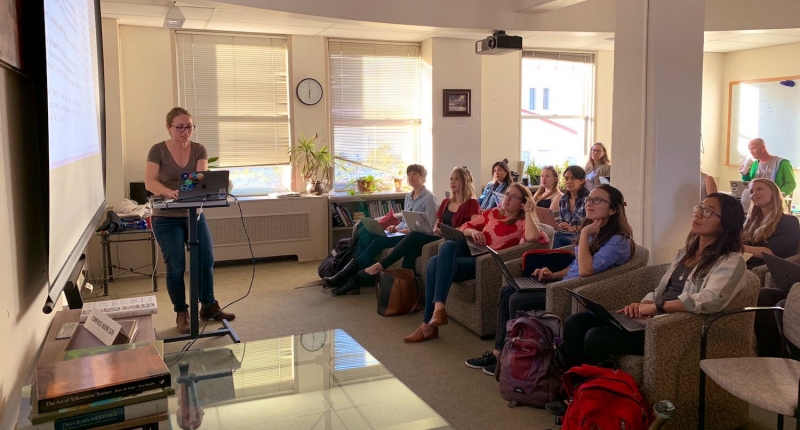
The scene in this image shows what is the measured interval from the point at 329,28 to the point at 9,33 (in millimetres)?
5417

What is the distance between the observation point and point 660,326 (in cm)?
283

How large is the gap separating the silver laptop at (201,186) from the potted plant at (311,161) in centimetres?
359

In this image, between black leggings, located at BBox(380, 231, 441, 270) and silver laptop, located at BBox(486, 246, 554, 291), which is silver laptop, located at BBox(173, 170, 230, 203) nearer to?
silver laptop, located at BBox(486, 246, 554, 291)

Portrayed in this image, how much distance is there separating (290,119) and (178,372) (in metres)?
5.20

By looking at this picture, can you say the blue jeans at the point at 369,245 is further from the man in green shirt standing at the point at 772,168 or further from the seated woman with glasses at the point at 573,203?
the man in green shirt standing at the point at 772,168

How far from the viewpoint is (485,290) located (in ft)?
14.4

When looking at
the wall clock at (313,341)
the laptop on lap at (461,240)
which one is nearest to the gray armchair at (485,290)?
the laptop on lap at (461,240)

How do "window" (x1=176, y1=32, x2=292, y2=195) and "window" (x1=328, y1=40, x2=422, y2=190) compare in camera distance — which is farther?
"window" (x1=328, y1=40, x2=422, y2=190)

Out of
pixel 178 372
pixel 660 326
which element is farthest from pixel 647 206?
pixel 178 372

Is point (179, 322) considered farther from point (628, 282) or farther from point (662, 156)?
point (662, 156)

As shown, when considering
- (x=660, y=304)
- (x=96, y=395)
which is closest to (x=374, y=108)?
(x=660, y=304)

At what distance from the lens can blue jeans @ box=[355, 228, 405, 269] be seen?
5.55 m

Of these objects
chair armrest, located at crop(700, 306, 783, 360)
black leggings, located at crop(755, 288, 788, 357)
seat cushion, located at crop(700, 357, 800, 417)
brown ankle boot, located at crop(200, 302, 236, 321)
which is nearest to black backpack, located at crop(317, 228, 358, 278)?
brown ankle boot, located at crop(200, 302, 236, 321)

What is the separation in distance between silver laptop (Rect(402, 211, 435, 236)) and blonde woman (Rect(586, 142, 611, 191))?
9.34 ft
